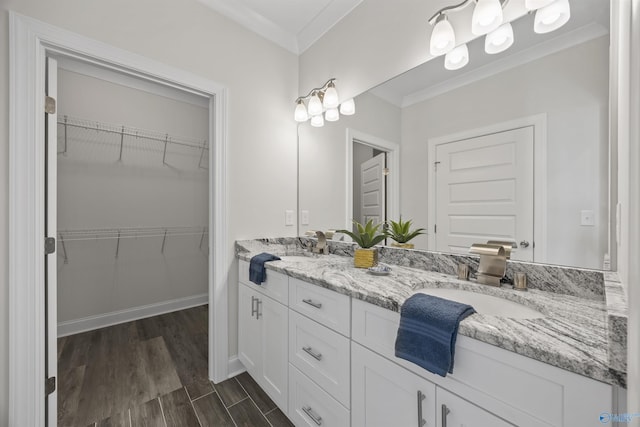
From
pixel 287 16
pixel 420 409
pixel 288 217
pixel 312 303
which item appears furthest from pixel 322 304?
pixel 287 16

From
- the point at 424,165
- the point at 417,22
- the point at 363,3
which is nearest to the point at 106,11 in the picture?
the point at 363,3

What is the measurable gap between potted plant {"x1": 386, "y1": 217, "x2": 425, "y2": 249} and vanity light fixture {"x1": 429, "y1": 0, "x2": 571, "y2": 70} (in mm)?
811

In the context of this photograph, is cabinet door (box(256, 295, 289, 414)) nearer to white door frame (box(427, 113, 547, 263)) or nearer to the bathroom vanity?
the bathroom vanity

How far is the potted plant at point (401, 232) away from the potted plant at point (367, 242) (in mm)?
50

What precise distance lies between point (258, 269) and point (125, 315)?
2.09 m

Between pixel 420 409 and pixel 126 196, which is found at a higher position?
pixel 126 196

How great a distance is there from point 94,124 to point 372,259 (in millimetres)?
2862

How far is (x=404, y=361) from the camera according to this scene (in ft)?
2.68

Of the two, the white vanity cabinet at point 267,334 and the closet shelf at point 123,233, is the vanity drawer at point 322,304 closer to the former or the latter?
the white vanity cabinet at point 267,334

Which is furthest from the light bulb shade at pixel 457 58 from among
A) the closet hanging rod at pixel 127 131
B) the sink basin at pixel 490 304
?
the closet hanging rod at pixel 127 131

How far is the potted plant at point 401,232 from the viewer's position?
1452mm

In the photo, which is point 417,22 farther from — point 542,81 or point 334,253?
point 334,253

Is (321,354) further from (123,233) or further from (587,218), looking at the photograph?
(123,233)

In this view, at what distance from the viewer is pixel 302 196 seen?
2.20m
